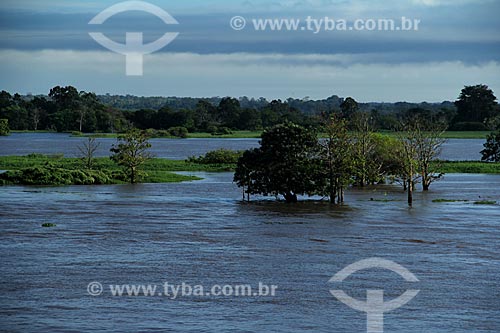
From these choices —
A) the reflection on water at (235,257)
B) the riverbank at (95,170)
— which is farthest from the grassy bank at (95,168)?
the reflection on water at (235,257)

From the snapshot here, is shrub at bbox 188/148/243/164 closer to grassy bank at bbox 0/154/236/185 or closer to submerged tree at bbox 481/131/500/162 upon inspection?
grassy bank at bbox 0/154/236/185

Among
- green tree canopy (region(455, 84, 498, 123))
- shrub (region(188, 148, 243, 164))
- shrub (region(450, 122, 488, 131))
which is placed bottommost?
shrub (region(188, 148, 243, 164))

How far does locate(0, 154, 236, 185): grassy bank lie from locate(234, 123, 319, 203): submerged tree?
1871 cm

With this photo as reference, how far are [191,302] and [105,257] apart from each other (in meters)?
9.06

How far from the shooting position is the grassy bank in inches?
2744

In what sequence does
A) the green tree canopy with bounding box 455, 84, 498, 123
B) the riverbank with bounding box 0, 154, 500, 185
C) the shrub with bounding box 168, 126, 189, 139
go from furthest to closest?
the shrub with bounding box 168, 126, 189, 139 → the green tree canopy with bounding box 455, 84, 498, 123 → the riverbank with bounding box 0, 154, 500, 185

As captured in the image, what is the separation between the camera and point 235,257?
116 feet

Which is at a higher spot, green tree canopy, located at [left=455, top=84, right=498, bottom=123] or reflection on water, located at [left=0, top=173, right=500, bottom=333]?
green tree canopy, located at [left=455, top=84, right=498, bottom=123]

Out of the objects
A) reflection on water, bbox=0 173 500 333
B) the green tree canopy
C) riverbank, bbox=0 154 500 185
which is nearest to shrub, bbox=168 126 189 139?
the green tree canopy

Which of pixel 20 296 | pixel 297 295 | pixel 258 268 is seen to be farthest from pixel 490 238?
pixel 20 296

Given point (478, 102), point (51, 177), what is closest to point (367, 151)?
point (51, 177)

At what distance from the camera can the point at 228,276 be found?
102 ft

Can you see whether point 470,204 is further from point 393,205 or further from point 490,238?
point 490,238

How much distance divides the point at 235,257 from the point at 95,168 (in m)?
47.4
